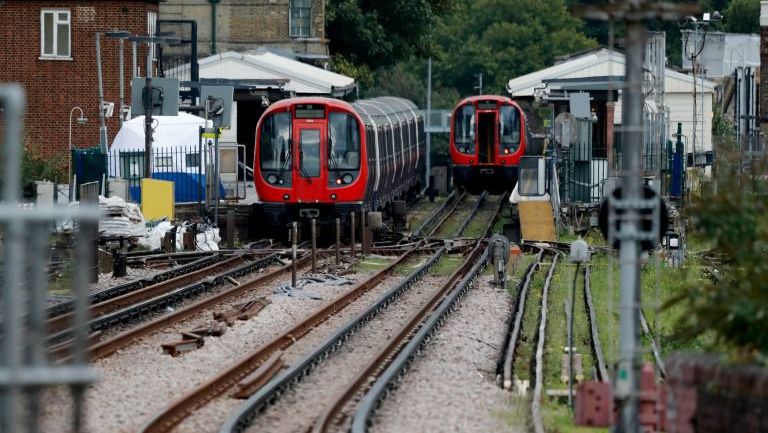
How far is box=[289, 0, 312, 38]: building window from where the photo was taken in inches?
2290

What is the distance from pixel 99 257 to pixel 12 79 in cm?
1862

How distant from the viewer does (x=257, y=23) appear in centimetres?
5941

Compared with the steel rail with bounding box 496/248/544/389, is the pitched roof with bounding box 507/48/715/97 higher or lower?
higher

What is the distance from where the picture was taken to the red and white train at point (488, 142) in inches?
1661

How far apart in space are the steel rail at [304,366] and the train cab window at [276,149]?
21.6 feet

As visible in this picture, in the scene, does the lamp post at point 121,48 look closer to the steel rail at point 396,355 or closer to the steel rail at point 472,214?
the steel rail at point 472,214

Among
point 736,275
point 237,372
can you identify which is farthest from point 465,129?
point 736,275

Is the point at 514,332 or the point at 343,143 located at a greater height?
the point at 343,143

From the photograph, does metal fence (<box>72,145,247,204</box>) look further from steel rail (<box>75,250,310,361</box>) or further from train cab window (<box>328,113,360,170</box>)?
steel rail (<box>75,250,310,361</box>)

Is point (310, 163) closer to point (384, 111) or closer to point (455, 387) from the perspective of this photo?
point (384, 111)

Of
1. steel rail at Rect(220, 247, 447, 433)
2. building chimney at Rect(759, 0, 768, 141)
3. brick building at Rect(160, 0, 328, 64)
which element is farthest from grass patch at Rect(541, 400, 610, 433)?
brick building at Rect(160, 0, 328, 64)

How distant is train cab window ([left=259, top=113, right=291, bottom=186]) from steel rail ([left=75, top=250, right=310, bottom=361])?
5.28 meters

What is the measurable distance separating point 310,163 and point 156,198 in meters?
2.84

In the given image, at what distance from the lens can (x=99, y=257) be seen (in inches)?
916
